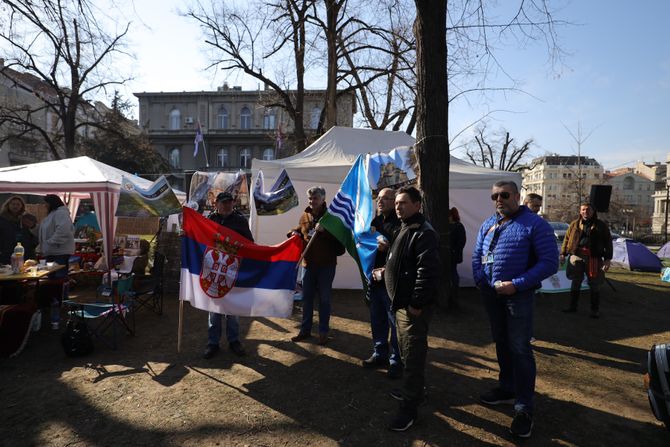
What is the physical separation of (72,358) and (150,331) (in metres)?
1.13

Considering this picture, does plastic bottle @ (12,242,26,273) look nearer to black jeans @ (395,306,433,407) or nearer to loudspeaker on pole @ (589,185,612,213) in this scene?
black jeans @ (395,306,433,407)

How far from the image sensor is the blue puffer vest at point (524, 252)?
2.87 m

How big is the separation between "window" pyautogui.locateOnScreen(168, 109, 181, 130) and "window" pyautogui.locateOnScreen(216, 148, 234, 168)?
6.31 meters

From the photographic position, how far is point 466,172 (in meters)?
8.43

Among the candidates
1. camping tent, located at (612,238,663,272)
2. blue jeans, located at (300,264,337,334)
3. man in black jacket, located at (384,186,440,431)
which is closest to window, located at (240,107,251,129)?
camping tent, located at (612,238,663,272)

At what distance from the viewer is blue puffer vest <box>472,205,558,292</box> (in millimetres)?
2865

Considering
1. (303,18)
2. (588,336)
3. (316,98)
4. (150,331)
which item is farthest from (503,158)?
(150,331)

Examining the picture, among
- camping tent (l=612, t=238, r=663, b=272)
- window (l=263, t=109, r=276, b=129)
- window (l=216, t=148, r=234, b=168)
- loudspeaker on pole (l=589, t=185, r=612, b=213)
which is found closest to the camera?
loudspeaker on pole (l=589, t=185, r=612, b=213)

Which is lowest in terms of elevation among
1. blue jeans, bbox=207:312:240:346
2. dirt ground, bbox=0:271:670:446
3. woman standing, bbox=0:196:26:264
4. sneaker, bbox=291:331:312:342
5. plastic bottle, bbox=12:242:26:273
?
dirt ground, bbox=0:271:670:446

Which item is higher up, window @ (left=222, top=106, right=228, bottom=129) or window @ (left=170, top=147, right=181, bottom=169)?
window @ (left=222, top=106, right=228, bottom=129)

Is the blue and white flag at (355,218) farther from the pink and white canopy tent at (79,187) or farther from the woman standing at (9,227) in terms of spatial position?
the woman standing at (9,227)

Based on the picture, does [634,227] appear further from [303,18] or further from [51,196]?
[51,196]

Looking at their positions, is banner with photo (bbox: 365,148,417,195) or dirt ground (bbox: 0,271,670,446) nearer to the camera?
dirt ground (bbox: 0,271,670,446)

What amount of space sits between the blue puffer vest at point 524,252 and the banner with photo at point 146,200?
6.31 meters
